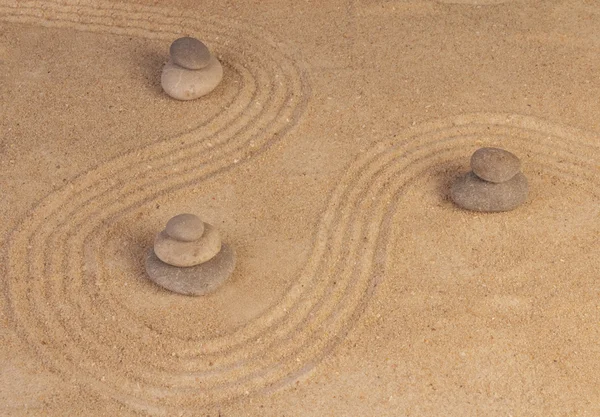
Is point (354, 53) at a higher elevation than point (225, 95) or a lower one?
higher

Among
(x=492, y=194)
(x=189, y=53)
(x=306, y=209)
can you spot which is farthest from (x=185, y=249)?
(x=492, y=194)

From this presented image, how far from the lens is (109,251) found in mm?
6297

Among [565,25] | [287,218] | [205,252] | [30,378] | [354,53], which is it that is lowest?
[30,378]

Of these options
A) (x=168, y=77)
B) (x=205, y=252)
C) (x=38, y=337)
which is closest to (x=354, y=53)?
(x=168, y=77)

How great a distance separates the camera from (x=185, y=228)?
5.89 metres

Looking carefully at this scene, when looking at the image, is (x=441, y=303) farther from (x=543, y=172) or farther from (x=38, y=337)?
(x=38, y=337)

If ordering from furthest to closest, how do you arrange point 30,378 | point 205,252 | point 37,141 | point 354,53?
point 354,53, point 37,141, point 205,252, point 30,378

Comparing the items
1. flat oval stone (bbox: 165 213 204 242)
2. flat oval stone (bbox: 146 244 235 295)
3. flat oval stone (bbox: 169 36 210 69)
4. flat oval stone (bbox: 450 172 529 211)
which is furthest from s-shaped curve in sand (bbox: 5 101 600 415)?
flat oval stone (bbox: 169 36 210 69)

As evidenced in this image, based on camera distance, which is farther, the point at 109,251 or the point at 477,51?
the point at 477,51

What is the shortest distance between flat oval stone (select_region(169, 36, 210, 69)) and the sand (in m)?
0.33

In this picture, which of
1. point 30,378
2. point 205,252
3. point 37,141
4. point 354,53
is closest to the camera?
point 30,378

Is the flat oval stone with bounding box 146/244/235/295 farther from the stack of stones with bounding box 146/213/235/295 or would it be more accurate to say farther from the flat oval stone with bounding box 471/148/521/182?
the flat oval stone with bounding box 471/148/521/182

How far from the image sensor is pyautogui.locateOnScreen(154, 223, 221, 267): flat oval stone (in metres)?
5.94

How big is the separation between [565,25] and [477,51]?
3.09ft
